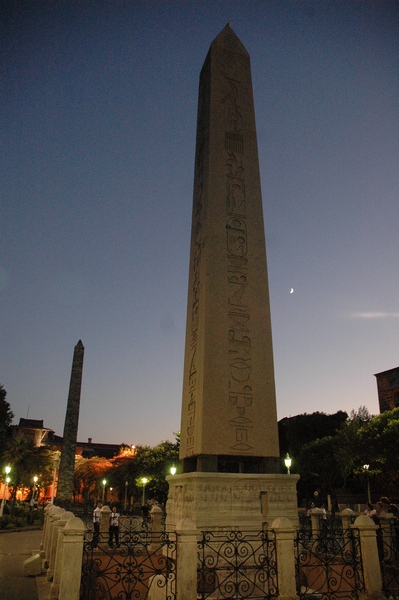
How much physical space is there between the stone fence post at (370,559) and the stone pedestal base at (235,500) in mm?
1475

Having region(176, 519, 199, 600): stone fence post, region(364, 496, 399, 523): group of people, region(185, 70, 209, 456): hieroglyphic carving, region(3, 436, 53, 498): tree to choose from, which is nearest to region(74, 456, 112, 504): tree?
region(3, 436, 53, 498): tree

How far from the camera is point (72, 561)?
635cm

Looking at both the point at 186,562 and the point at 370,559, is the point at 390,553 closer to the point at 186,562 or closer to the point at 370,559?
the point at 370,559

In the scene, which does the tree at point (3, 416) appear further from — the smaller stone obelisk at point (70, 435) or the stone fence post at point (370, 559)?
the stone fence post at point (370, 559)

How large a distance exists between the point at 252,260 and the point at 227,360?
2320 millimetres

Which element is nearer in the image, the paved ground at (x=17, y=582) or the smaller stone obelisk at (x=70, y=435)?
the paved ground at (x=17, y=582)

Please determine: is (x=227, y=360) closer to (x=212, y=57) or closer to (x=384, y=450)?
(x=212, y=57)

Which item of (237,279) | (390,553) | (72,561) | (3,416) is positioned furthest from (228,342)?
(3,416)

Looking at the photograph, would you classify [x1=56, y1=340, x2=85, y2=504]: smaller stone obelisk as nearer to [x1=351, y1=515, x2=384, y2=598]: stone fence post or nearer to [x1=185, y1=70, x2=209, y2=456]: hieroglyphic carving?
[x1=185, y1=70, x2=209, y2=456]: hieroglyphic carving

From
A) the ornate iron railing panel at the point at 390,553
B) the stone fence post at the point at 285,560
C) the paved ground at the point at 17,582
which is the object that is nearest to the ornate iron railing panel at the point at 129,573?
the paved ground at the point at 17,582

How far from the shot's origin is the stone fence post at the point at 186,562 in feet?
20.8

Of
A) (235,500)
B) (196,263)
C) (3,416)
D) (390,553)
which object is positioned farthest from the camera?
(3,416)

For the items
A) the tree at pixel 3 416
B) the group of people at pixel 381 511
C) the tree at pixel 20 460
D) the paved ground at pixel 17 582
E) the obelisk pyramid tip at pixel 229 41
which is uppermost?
the obelisk pyramid tip at pixel 229 41

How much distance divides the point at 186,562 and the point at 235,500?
213cm
